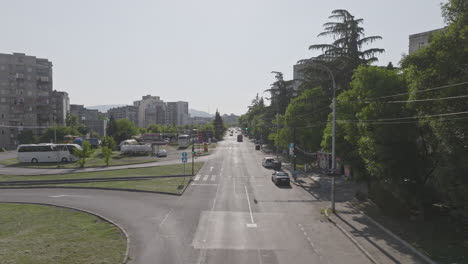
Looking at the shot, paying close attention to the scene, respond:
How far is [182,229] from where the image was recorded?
19.8 meters

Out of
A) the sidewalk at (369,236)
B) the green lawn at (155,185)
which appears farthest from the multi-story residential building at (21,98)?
the sidewalk at (369,236)

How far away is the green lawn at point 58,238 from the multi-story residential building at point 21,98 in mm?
83453

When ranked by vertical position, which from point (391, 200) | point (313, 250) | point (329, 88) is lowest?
point (313, 250)

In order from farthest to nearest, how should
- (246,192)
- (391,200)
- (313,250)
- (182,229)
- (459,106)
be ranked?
(246,192) < (391,200) < (182,229) < (313,250) < (459,106)

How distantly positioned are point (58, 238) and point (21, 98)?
3880 inches

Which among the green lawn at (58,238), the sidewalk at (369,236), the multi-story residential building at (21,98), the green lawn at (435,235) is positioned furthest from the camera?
the multi-story residential building at (21,98)

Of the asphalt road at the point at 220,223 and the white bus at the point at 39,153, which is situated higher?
the white bus at the point at 39,153

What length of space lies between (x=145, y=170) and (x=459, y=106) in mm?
40907

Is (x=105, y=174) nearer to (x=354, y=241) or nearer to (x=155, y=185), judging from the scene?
(x=155, y=185)

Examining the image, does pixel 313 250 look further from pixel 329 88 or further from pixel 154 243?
pixel 329 88

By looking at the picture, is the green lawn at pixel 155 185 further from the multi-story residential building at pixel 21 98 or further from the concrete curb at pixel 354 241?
the multi-story residential building at pixel 21 98

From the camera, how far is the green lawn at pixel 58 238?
578 inches

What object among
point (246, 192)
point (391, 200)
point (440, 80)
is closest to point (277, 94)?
point (246, 192)

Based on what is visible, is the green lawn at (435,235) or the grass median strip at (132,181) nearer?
the green lawn at (435,235)
